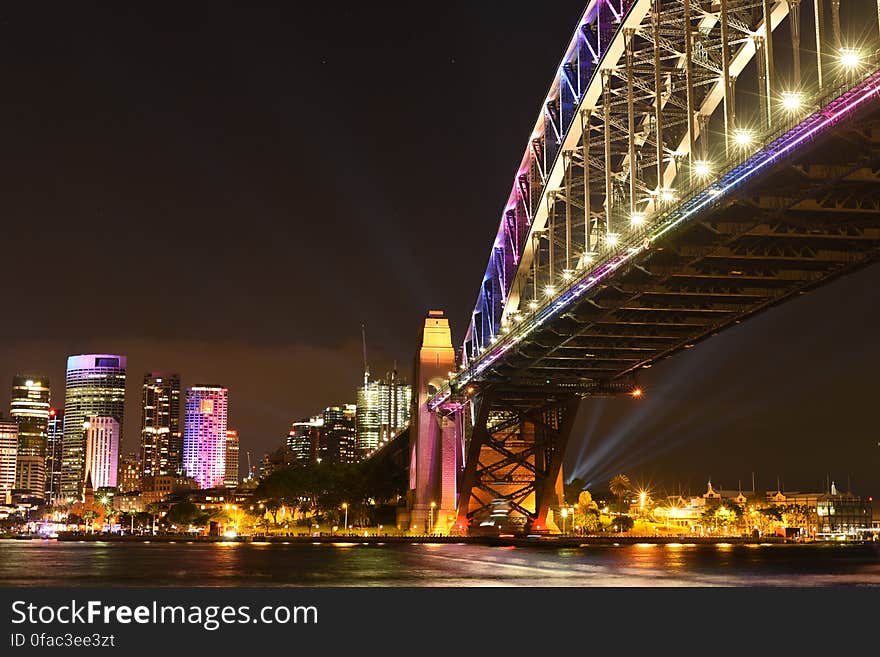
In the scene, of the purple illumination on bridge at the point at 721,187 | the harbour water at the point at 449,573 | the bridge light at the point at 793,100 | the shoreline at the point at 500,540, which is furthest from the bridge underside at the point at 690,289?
the harbour water at the point at 449,573

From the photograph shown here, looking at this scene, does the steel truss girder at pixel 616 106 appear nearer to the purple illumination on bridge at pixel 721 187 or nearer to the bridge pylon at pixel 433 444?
the purple illumination on bridge at pixel 721 187

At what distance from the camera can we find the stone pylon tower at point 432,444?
105000mm

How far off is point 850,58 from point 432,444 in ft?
255

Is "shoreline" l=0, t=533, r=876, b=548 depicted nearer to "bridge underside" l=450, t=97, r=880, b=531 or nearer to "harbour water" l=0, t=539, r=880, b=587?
"bridge underside" l=450, t=97, r=880, b=531

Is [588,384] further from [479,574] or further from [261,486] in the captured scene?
[261,486]

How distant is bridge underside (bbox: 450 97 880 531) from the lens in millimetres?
40750

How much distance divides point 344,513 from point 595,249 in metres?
97.8

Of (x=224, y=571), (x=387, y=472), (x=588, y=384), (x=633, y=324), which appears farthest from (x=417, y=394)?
(x=224, y=571)

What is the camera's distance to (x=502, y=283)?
82.5m

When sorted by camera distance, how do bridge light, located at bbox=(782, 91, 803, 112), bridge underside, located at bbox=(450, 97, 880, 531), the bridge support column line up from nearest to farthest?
bridge light, located at bbox=(782, 91, 803, 112) → bridge underside, located at bbox=(450, 97, 880, 531) → the bridge support column

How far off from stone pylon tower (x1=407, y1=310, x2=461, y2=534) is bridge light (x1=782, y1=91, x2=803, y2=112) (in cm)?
6559

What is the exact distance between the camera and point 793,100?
3756cm

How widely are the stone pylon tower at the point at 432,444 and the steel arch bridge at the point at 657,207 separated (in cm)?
635

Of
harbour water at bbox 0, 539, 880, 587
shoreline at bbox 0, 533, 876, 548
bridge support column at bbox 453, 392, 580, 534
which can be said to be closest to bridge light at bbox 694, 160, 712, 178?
harbour water at bbox 0, 539, 880, 587
